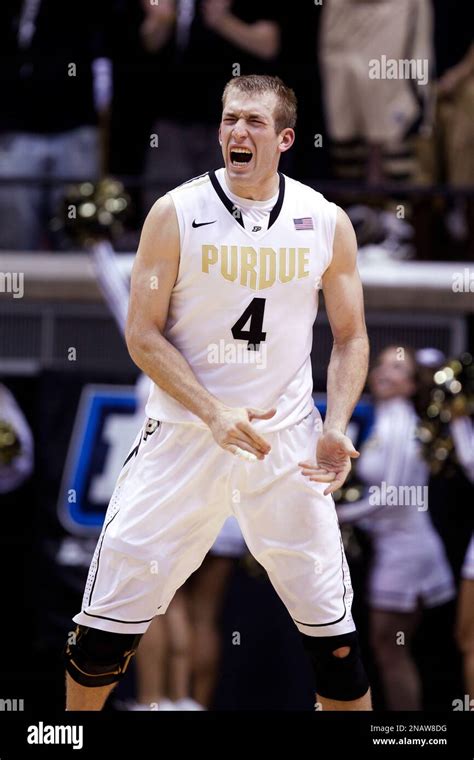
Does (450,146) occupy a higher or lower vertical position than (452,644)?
higher

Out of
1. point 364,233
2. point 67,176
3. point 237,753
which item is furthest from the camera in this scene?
point 67,176

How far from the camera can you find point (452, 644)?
283 inches

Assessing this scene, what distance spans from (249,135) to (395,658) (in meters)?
3.66

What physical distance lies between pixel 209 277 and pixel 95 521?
3.61 metres

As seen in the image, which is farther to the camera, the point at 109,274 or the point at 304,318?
the point at 109,274

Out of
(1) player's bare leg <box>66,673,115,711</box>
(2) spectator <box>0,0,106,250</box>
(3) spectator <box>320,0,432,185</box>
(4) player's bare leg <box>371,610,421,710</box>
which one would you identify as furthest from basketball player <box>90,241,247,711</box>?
(1) player's bare leg <box>66,673,115,711</box>

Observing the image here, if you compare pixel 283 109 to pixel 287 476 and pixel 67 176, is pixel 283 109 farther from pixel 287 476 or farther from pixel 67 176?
pixel 67 176

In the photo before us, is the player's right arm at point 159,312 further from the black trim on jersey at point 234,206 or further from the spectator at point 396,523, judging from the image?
the spectator at point 396,523

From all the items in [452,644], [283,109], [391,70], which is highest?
[391,70]

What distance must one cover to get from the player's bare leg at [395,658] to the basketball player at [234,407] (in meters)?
2.83

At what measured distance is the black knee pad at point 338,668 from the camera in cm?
384

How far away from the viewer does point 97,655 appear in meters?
3.82

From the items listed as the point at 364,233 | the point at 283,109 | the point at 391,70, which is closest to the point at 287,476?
the point at 283,109

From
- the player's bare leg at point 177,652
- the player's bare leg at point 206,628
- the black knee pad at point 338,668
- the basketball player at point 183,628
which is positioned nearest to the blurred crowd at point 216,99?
the basketball player at point 183,628
